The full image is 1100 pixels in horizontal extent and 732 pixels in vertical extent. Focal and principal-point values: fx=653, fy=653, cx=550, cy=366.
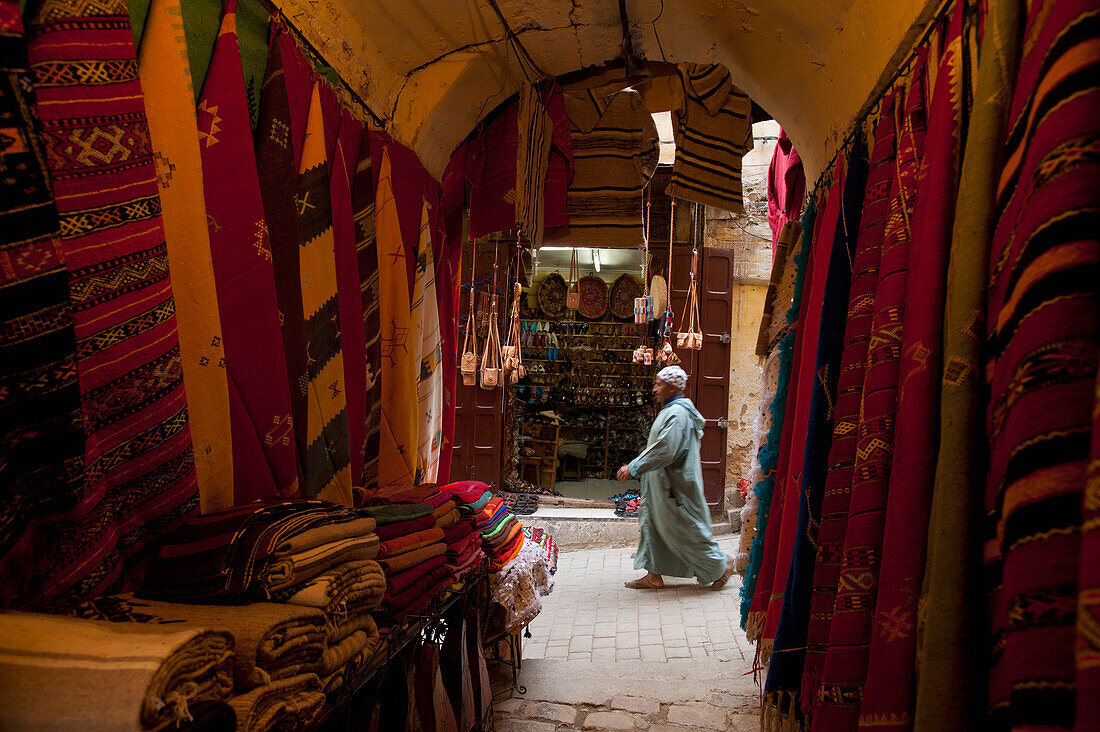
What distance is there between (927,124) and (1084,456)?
929 millimetres

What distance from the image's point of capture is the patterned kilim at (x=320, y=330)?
71.9 inches

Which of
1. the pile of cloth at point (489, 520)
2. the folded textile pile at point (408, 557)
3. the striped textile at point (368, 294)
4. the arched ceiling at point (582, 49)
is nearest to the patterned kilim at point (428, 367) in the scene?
the pile of cloth at point (489, 520)

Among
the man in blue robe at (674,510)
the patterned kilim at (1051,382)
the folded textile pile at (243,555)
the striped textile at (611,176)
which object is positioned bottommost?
the man in blue robe at (674,510)

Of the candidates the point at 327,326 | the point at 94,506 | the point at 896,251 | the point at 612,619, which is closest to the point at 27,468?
the point at 94,506

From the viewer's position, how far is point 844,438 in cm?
150

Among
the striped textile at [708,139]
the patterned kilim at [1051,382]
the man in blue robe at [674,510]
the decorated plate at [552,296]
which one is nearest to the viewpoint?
the patterned kilim at [1051,382]

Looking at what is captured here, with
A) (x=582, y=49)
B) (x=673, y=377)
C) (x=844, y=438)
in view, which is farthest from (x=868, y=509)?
(x=673, y=377)

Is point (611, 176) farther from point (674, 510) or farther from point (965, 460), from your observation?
point (674, 510)

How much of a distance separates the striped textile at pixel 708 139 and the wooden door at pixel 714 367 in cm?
438

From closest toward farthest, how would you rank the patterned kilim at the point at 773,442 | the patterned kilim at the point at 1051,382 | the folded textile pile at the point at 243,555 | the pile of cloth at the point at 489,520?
the patterned kilim at the point at 1051,382
the folded textile pile at the point at 243,555
the patterned kilim at the point at 773,442
the pile of cloth at the point at 489,520

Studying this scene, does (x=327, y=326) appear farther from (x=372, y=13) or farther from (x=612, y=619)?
(x=612, y=619)

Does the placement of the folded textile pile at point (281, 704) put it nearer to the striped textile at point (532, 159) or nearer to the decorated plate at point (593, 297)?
the striped textile at point (532, 159)

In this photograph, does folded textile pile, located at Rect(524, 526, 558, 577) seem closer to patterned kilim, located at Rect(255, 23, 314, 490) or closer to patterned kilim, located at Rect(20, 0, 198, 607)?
patterned kilim, located at Rect(255, 23, 314, 490)

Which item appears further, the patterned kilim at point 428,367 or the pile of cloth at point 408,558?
the patterned kilim at point 428,367
